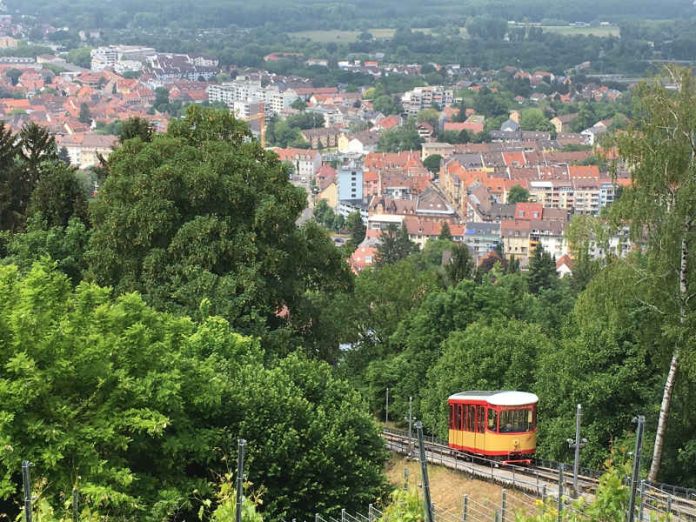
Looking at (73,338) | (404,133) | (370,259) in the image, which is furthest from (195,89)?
(73,338)

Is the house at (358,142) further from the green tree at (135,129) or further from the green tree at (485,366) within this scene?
the green tree at (485,366)

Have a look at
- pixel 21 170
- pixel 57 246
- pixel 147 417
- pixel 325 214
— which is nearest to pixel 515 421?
pixel 147 417

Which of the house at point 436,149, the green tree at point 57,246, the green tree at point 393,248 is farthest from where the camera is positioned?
the house at point 436,149

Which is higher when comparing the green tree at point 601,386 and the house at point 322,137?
the green tree at point 601,386

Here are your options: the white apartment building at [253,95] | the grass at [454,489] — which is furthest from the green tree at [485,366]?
the white apartment building at [253,95]

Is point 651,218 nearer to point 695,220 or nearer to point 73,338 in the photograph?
point 695,220

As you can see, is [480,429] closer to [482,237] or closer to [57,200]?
[57,200]

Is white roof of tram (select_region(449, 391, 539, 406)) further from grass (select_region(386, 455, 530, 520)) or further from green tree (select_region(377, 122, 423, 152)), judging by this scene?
green tree (select_region(377, 122, 423, 152))
